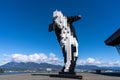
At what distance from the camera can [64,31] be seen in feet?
111

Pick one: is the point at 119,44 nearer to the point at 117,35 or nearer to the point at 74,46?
the point at 117,35

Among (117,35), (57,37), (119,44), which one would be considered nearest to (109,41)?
(119,44)

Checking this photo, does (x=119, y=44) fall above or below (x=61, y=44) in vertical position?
above

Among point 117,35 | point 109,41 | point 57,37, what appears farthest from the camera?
point 109,41

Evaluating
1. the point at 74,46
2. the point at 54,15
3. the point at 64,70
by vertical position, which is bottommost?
the point at 64,70

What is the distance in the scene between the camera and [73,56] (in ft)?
108

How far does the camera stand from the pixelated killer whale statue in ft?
108

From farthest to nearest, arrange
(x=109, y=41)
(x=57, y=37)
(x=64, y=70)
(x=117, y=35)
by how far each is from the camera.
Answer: (x=109, y=41) < (x=117, y=35) < (x=57, y=37) < (x=64, y=70)

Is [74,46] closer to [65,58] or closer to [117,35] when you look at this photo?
[65,58]

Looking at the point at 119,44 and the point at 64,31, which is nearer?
the point at 64,31

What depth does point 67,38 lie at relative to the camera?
33.4m

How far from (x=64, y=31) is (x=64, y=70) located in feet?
16.4

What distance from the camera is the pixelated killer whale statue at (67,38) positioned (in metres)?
33.0

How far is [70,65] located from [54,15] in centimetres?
685
